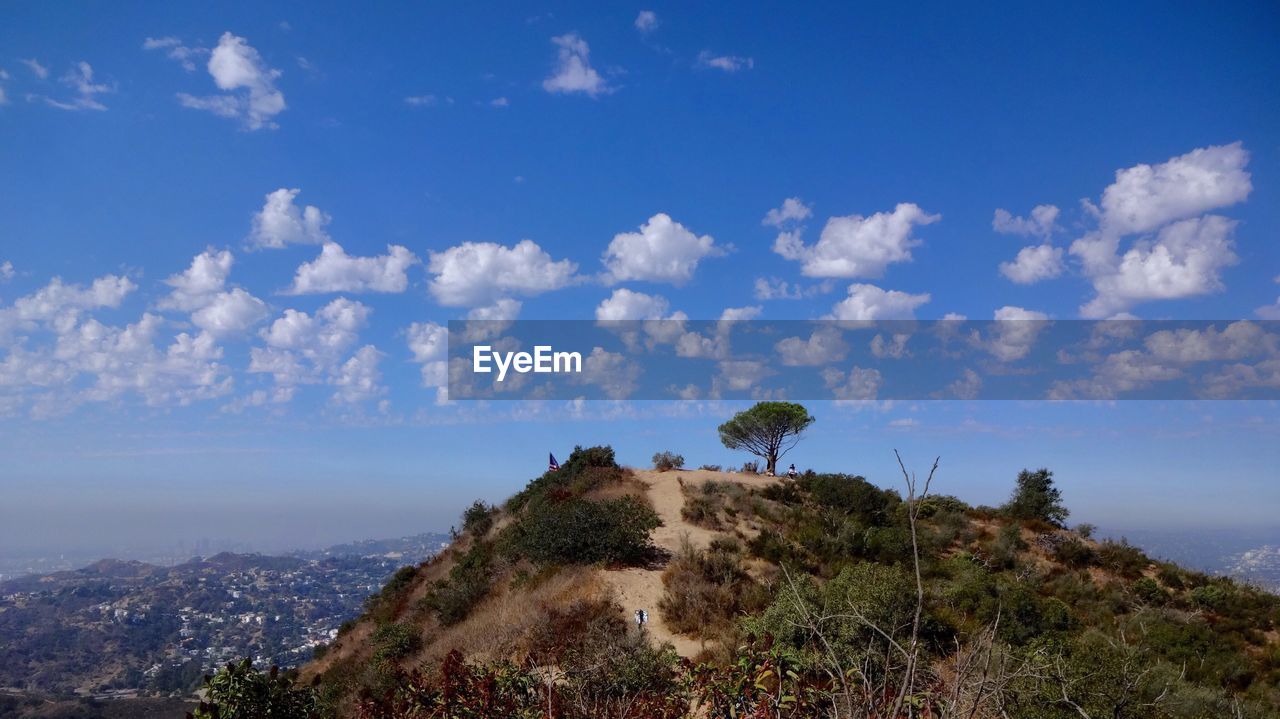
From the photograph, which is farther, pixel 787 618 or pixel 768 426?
pixel 768 426

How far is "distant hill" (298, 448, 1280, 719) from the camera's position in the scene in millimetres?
5715

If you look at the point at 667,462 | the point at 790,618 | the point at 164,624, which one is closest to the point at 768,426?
the point at 667,462

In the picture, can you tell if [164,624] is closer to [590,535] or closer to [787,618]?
[590,535]

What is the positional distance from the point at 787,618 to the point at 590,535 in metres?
8.17

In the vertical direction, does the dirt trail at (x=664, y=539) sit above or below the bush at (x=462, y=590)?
above

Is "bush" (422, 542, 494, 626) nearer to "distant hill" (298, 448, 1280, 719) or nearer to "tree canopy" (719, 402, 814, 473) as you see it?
"distant hill" (298, 448, 1280, 719)

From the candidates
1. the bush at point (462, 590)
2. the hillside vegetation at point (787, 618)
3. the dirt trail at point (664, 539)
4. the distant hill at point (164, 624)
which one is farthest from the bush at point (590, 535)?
the distant hill at point (164, 624)

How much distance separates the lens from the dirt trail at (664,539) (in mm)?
13262

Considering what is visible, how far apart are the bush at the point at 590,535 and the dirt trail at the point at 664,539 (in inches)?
27.4

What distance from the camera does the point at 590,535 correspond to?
17156 mm

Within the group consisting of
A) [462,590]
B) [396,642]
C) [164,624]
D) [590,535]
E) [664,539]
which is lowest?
[164,624]

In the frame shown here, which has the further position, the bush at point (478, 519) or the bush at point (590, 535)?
the bush at point (478, 519)

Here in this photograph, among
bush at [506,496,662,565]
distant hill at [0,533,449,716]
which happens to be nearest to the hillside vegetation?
bush at [506,496,662,565]

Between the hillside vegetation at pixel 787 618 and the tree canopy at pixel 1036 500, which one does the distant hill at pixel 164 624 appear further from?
the tree canopy at pixel 1036 500
